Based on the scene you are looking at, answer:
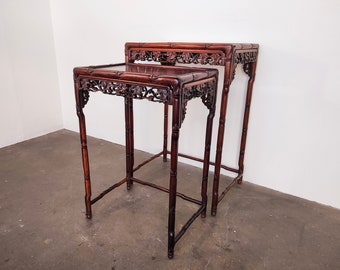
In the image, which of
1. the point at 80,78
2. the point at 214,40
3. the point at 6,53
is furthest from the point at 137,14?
the point at 6,53

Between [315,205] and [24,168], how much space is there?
2406mm

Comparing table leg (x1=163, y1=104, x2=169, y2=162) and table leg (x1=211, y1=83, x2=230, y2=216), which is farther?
table leg (x1=163, y1=104, x2=169, y2=162)

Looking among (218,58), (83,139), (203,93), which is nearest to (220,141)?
(203,93)

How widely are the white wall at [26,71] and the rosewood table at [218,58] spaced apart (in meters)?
1.56

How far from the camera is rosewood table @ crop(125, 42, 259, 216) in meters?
1.48

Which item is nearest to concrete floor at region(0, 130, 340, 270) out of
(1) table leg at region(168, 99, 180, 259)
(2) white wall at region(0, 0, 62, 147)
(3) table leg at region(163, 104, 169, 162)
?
(1) table leg at region(168, 99, 180, 259)

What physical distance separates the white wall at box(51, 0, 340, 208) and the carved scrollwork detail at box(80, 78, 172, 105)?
3.30 ft

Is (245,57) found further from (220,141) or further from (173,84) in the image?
(173,84)

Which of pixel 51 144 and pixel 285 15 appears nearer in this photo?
pixel 285 15

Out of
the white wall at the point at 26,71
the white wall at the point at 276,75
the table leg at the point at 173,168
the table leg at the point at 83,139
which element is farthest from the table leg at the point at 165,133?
the white wall at the point at 26,71

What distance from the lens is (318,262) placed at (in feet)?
4.63

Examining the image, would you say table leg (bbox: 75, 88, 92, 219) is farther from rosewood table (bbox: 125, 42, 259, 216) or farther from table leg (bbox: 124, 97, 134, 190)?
rosewood table (bbox: 125, 42, 259, 216)

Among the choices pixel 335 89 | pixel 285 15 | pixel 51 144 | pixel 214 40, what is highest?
pixel 285 15

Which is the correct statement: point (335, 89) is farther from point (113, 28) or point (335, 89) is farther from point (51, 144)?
point (51, 144)
